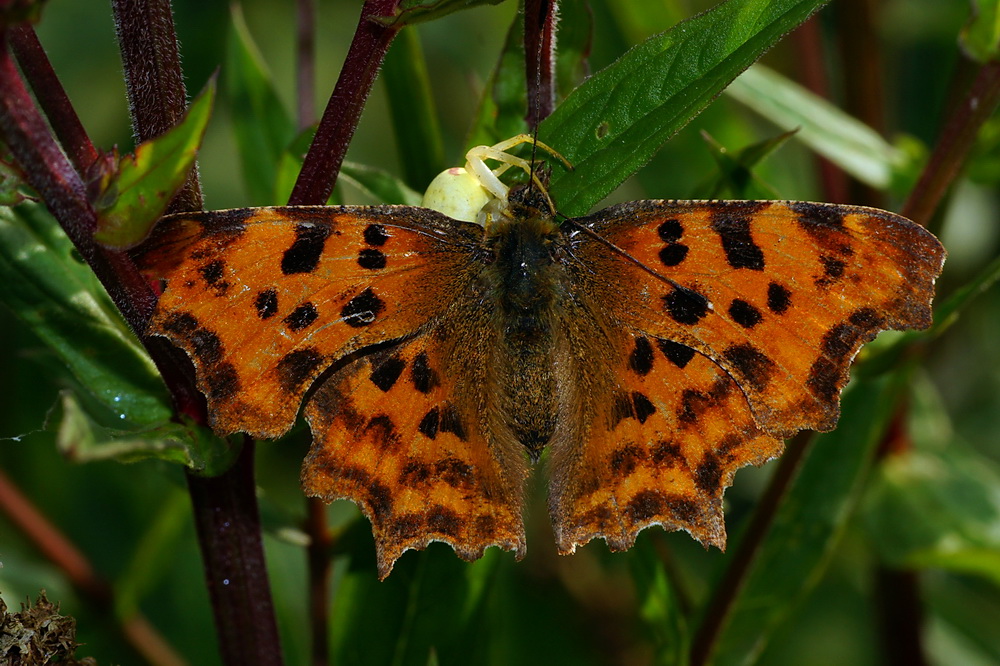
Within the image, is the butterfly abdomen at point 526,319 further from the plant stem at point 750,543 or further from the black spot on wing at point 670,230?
→ the plant stem at point 750,543

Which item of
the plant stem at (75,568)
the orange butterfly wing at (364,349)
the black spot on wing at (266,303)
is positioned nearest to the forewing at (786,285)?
the orange butterfly wing at (364,349)

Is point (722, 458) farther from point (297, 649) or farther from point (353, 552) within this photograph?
point (297, 649)

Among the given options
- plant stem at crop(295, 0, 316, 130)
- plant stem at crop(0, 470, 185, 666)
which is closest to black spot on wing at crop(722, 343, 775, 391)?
plant stem at crop(295, 0, 316, 130)

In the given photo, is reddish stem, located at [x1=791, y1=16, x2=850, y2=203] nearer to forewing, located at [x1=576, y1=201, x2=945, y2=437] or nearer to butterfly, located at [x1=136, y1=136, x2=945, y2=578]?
butterfly, located at [x1=136, y1=136, x2=945, y2=578]

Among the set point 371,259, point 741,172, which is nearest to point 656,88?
point 741,172

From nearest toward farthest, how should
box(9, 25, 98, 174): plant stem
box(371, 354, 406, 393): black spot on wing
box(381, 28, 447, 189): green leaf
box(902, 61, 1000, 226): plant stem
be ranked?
1. box(9, 25, 98, 174): plant stem
2. box(371, 354, 406, 393): black spot on wing
3. box(902, 61, 1000, 226): plant stem
4. box(381, 28, 447, 189): green leaf

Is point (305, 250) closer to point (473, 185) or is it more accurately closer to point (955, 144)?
point (473, 185)
